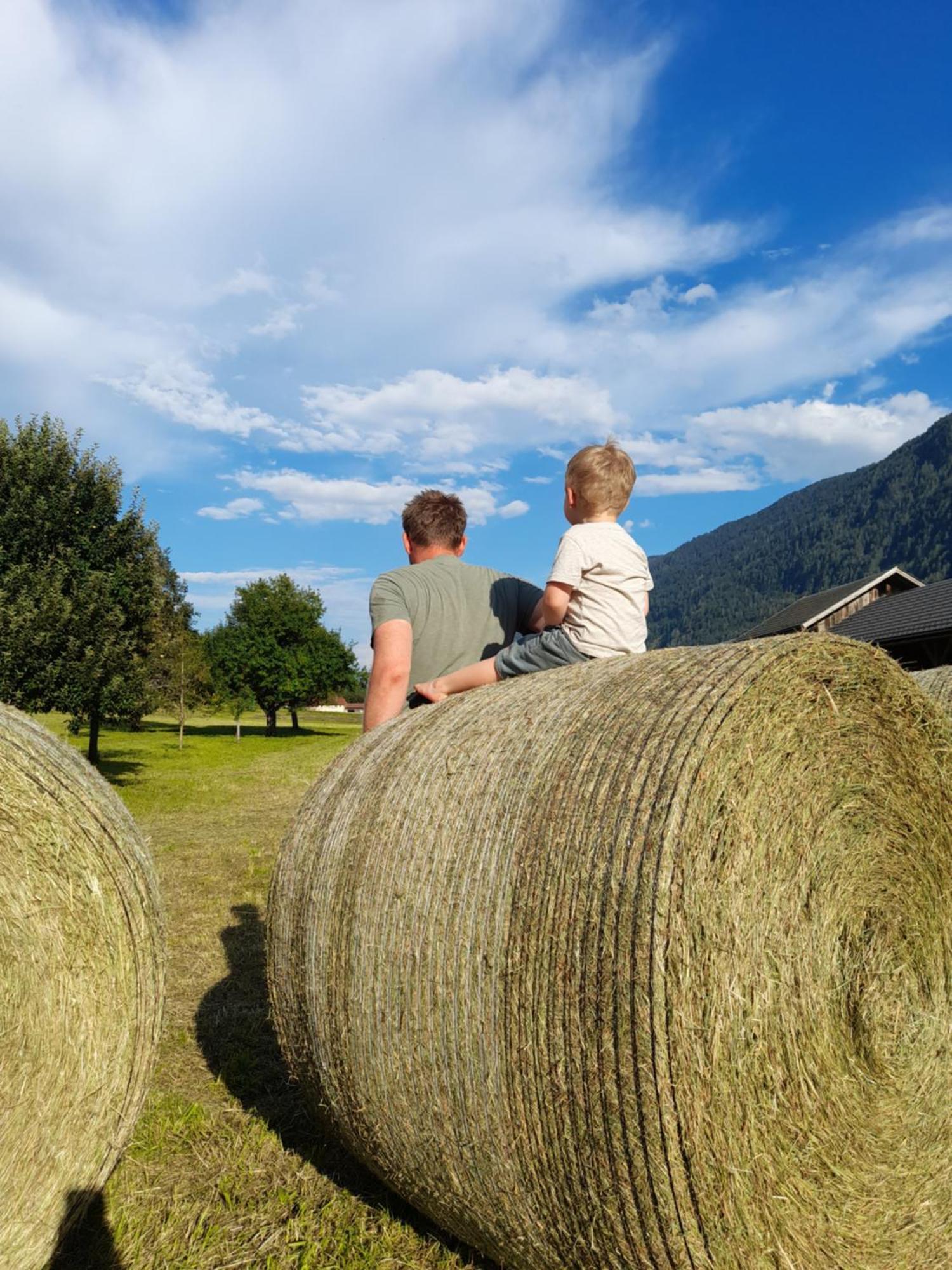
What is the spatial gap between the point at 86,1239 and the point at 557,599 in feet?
10.6

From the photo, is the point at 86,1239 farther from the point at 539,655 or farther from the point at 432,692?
the point at 539,655

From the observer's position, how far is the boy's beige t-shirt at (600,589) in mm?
3730

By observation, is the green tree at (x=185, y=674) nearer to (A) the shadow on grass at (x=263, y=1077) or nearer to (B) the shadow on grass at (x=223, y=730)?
(B) the shadow on grass at (x=223, y=730)

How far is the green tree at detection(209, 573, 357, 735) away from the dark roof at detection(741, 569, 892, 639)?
2540cm

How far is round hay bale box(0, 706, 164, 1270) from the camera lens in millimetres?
3266

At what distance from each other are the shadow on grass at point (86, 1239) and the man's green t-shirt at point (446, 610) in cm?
264

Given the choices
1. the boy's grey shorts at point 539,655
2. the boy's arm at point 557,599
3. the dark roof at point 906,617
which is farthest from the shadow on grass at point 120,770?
the dark roof at point 906,617

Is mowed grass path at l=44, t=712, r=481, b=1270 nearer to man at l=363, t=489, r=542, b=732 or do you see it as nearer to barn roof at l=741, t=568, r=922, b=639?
man at l=363, t=489, r=542, b=732

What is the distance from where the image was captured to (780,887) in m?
2.77

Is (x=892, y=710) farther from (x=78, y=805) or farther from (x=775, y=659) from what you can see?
(x=78, y=805)

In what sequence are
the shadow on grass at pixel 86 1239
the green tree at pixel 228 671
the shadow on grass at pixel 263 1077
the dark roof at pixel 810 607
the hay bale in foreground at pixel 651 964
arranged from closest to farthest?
the hay bale in foreground at pixel 651 964 → the shadow on grass at pixel 86 1239 → the shadow on grass at pixel 263 1077 → the dark roof at pixel 810 607 → the green tree at pixel 228 671

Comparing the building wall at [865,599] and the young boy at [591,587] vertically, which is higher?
the building wall at [865,599]

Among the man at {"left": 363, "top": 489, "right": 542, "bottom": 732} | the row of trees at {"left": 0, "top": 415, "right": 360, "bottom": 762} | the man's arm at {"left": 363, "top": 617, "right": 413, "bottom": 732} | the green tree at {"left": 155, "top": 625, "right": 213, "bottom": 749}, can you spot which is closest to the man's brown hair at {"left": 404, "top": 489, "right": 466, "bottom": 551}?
the man at {"left": 363, "top": 489, "right": 542, "bottom": 732}

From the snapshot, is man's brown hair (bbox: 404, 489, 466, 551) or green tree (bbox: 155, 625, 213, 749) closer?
man's brown hair (bbox: 404, 489, 466, 551)
